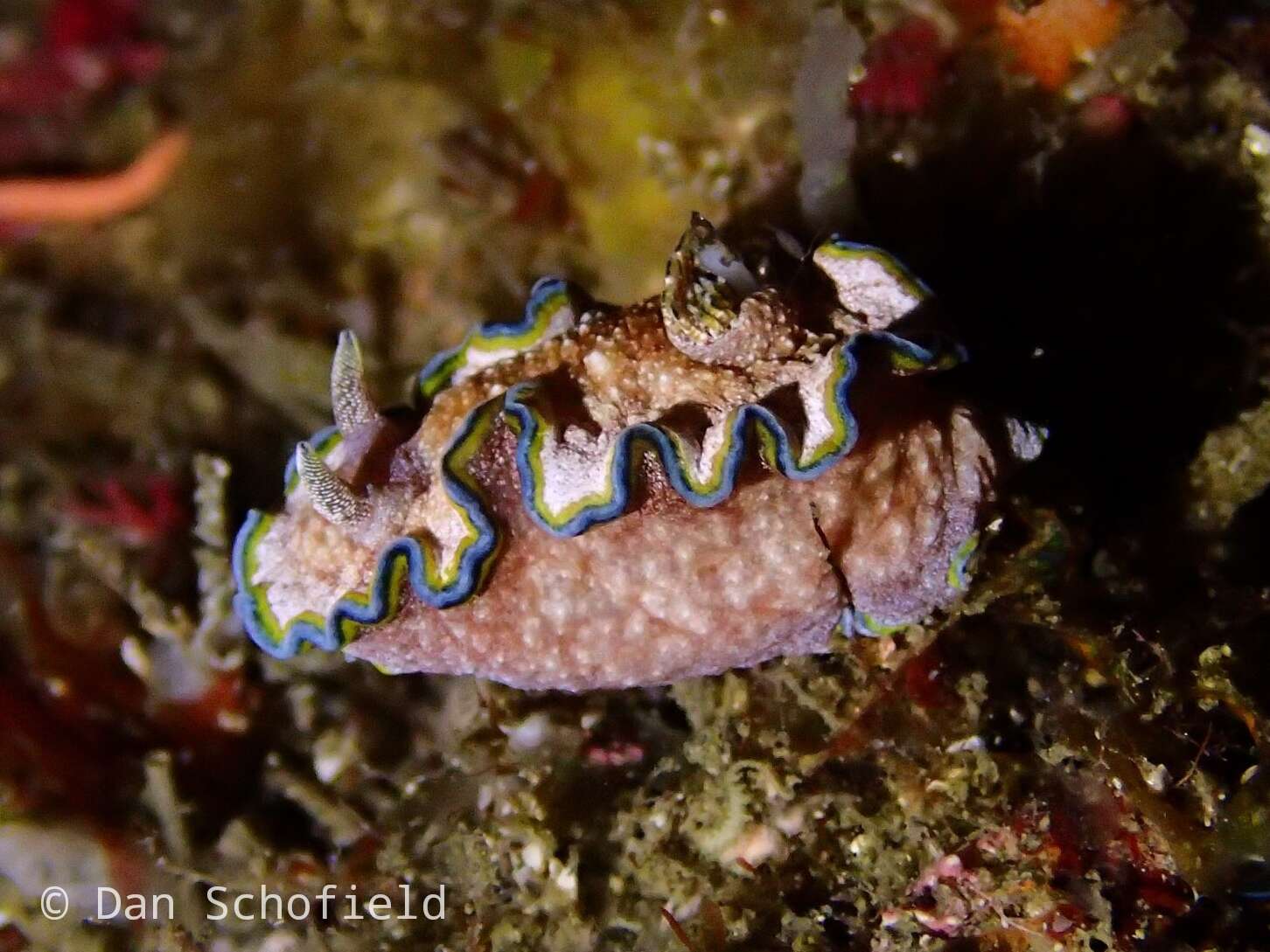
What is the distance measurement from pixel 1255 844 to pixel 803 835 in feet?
4.73

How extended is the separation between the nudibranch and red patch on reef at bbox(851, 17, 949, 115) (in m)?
1.26

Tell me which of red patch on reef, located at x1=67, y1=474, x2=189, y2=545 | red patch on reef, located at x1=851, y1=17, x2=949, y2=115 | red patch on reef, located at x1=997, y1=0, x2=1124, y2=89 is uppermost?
red patch on reef, located at x1=997, y1=0, x2=1124, y2=89

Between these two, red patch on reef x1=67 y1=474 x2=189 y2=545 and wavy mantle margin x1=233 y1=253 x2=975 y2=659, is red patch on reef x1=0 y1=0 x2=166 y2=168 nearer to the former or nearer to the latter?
red patch on reef x1=67 y1=474 x2=189 y2=545

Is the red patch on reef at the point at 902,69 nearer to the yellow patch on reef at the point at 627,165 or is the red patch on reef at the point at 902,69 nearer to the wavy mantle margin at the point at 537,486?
the yellow patch on reef at the point at 627,165

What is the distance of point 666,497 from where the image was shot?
307cm

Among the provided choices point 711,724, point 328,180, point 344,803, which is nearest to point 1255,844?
point 711,724

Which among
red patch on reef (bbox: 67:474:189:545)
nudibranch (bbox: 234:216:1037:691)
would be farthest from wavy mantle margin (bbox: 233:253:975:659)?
red patch on reef (bbox: 67:474:189:545)

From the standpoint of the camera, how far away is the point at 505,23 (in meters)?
4.66

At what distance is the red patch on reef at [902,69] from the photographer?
4.00 metres

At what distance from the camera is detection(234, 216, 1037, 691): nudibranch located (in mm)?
2955

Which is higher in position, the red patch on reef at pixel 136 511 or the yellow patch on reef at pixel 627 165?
the yellow patch on reef at pixel 627 165

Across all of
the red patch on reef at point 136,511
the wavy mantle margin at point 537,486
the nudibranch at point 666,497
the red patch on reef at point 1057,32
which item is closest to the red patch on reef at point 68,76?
the red patch on reef at point 136,511

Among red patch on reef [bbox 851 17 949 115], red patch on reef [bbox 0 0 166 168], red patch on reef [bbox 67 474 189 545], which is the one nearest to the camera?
red patch on reef [bbox 851 17 949 115]

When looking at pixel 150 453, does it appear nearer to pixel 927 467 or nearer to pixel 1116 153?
pixel 927 467
